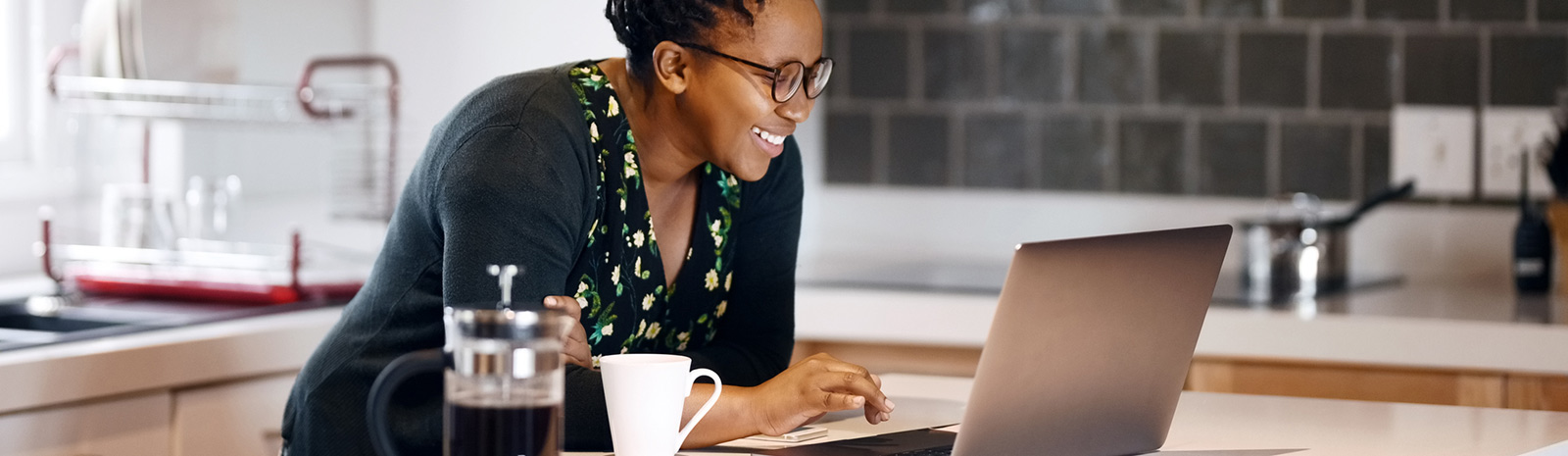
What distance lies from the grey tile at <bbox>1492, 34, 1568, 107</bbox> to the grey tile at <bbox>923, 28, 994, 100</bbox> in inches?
35.8

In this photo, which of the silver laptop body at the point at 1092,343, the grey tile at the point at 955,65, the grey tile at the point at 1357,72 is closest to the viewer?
the silver laptop body at the point at 1092,343

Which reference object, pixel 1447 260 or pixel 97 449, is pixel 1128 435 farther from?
pixel 1447 260

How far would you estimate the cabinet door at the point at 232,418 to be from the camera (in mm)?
1997

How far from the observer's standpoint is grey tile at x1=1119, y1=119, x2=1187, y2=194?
3.05 metres

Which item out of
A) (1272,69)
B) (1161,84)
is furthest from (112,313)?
(1272,69)

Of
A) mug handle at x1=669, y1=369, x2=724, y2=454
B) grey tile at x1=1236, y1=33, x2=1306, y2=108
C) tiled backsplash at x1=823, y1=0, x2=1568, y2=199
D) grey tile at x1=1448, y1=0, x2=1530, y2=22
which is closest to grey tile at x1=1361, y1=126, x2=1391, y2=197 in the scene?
tiled backsplash at x1=823, y1=0, x2=1568, y2=199

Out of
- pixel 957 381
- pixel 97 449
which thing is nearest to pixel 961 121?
pixel 957 381

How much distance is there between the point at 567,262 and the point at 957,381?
576mm

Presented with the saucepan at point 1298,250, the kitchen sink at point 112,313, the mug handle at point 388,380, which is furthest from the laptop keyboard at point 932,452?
the saucepan at point 1298,250

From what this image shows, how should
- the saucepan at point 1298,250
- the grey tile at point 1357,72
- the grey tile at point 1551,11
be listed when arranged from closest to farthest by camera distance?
1. the saucepan at point 1298,250
2. the grey tile at point 1551,11
3. the grey tile at point 1357,72

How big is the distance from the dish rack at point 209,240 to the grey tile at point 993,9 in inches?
46.9

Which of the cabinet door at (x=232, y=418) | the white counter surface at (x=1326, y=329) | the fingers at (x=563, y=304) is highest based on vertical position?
the fingers at (x=563, y=304)

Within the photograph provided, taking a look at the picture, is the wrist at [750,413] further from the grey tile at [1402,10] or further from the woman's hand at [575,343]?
the grey tile at [1402,10]

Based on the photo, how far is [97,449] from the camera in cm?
190
